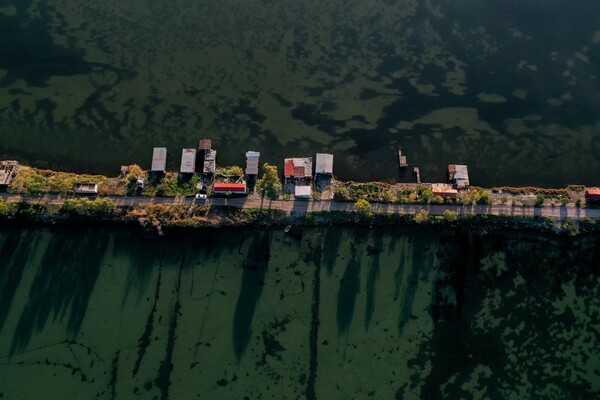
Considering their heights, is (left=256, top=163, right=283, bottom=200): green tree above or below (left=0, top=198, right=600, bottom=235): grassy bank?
above

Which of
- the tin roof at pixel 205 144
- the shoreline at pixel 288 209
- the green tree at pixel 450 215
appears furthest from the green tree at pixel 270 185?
the green tree at pixel 450 215

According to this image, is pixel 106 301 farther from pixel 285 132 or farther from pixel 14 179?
pixel 285 132

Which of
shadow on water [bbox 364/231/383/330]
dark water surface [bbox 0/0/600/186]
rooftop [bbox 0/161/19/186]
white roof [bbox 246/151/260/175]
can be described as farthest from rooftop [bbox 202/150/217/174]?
rooftop [bbox 0/161/19/186]

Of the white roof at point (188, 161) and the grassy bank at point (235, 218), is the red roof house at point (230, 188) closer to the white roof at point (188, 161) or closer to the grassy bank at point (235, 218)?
the grassy bank at point (235, 218)

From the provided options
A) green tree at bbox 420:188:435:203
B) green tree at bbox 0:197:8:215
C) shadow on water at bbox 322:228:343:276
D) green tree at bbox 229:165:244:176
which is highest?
green tree at bbox 229:165:244:176

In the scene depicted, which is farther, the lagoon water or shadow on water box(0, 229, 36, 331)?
shadow on water box(0, 229, 36, 331)

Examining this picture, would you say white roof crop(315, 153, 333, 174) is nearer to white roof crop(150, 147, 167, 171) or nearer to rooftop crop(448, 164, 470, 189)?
rooftop crop(448, 164, 470, 189)

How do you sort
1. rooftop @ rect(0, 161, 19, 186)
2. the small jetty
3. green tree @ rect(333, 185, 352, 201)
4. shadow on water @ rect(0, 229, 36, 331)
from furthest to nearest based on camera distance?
1. the small jetty
2. green tree @ rect(333, 185, 352, 201)
3. rooftop @ rect(0, 161, 19, 186)
4. shadow on water @ rect(0, 229, 36, 331)
